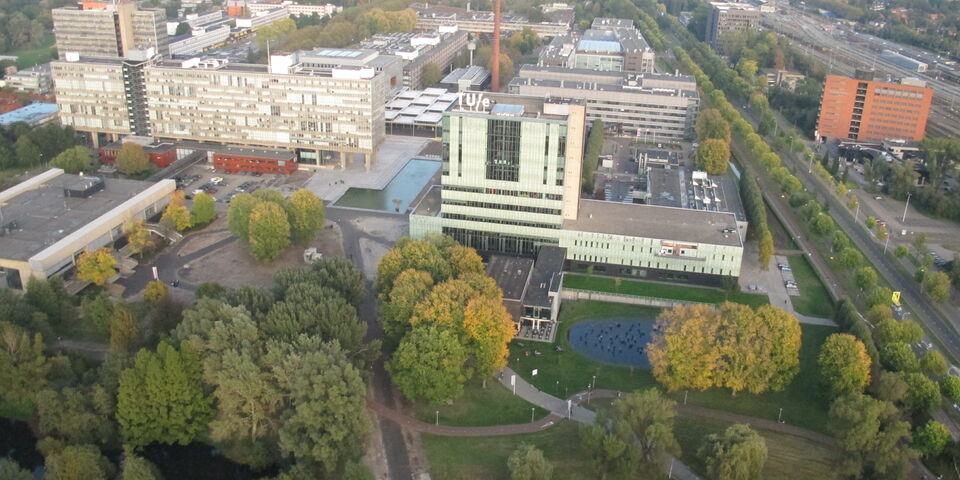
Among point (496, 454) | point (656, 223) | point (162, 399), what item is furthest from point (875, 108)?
point (162, 399)

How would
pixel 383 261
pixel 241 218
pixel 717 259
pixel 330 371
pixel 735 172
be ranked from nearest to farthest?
pixel 330 371 < pixel 383 261 < pixel 717 259 < pixel 241 218 < pixel 735 172

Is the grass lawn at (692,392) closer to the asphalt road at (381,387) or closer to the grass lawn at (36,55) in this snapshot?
the asphalt road at (381,387)

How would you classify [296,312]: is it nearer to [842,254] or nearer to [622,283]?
[622,283]

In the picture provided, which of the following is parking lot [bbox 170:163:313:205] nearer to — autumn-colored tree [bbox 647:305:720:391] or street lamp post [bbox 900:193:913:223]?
autumn-colored tree [bbox 647:305:720:391]

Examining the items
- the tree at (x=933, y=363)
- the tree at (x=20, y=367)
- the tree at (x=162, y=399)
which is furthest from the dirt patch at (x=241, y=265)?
the tree at (x=933, y=363)

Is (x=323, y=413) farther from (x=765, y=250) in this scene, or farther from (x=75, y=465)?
(x=765, y=250)

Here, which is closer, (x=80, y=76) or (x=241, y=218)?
(x=241, y=218)

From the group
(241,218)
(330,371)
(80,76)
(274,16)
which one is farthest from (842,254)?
(274,16)
